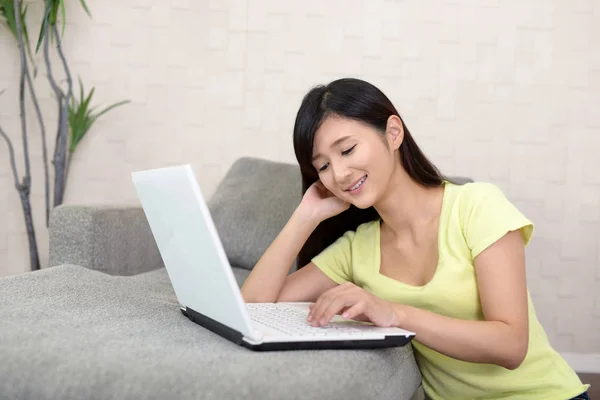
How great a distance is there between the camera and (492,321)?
1282 mm

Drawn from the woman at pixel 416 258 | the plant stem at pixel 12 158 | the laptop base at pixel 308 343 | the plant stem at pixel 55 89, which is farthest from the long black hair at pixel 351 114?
the plant stem at pixel 12 158

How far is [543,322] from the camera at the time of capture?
305 cm

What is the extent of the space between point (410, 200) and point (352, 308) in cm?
51

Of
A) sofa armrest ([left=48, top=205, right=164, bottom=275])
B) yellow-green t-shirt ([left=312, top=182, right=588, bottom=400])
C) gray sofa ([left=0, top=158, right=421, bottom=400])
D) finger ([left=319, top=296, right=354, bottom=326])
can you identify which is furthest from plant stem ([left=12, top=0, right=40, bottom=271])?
finger ([left=319, top=296, right=354, bottom=326])

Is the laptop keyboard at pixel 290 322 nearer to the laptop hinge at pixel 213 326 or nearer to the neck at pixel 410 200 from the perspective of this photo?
the laptop hinge at pixel 213 326

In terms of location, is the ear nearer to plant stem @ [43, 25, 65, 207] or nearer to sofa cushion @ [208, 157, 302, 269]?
sofa cushion @ [208, 157, 302, 269]

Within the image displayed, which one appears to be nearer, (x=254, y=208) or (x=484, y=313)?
(x=484, y=313)

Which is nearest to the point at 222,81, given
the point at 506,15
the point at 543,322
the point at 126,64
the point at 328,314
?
the point at 126,64

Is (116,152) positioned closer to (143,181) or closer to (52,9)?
(52,9)

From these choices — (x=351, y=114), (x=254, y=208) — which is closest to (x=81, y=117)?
(x=254, y=208)

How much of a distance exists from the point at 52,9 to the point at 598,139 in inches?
89.0

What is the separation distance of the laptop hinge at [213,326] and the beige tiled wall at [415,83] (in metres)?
1.80

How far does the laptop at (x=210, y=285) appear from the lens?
1.01m

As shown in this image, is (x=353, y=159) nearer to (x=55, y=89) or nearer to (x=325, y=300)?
A: (x=325, y=300)
